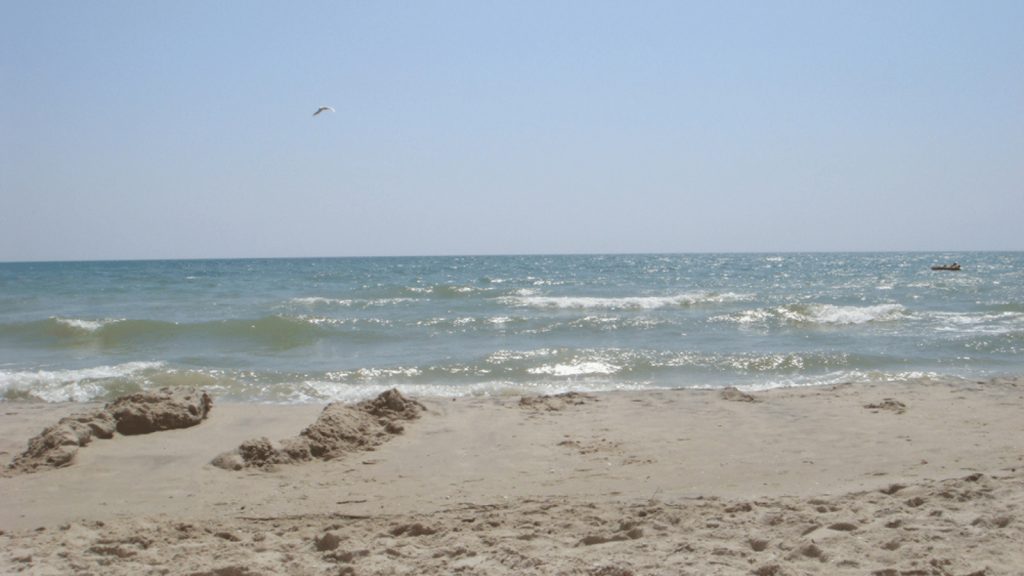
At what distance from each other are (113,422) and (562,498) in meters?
4.10

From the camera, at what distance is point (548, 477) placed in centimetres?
415

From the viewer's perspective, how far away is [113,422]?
17.7 feet

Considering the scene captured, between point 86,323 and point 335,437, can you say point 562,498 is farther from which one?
point 86,323

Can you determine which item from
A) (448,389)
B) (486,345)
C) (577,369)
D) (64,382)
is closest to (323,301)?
(486,345)

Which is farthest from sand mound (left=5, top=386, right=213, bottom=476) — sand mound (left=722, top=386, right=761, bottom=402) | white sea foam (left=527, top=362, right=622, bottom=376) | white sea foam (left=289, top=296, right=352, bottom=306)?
white sea foam (left=289, top=296, right=352, bottom=306)

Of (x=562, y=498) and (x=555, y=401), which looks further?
(x=555, y=401)

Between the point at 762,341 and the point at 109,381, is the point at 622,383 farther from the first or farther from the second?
the point at 109,381

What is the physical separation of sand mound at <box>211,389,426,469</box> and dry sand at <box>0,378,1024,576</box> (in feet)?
0.37

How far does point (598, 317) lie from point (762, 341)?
4.09m

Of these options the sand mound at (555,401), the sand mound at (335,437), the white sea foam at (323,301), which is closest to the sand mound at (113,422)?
the sand mound at (335,437)

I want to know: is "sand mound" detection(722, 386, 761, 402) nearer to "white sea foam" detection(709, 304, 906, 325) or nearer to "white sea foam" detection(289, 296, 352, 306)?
"white sea foam" detection(709, 304, 906, 325)

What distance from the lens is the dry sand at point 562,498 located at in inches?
114

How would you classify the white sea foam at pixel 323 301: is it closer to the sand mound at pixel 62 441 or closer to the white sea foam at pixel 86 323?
the white sea foam at pixel 86 323

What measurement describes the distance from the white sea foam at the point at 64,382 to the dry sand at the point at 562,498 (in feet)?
5.91
